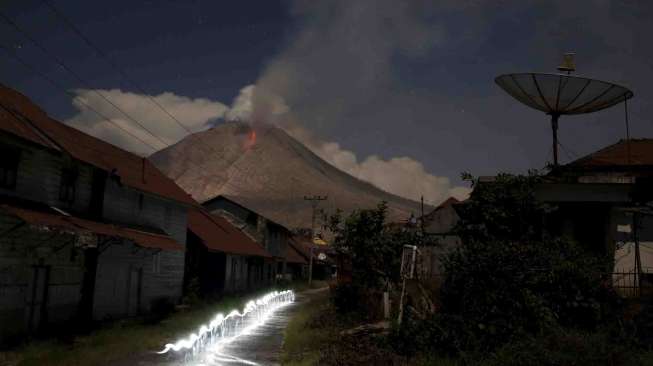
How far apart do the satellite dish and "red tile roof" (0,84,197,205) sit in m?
15.5

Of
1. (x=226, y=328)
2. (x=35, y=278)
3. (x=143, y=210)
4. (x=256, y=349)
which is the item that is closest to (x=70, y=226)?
(x=35, y=278)

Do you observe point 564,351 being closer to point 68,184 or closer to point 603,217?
point 603,217

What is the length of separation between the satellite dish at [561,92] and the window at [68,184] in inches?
633

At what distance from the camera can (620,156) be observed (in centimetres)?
2988

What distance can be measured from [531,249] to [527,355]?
414 cm

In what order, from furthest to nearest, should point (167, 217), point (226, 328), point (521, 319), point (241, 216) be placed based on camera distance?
point (241, 216) → point (167, 217) → point (226, 328) → point (521, 319)

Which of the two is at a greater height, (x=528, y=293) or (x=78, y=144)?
(x=78, y=144)

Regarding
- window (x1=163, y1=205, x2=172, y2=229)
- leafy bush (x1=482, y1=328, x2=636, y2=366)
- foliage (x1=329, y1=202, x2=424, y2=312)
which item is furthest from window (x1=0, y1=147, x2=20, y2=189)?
leafy bush (x1=482, y1=328, x2=636, y2=366)

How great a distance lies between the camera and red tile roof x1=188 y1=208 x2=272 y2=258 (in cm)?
3409

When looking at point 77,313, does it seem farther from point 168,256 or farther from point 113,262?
point 168,256

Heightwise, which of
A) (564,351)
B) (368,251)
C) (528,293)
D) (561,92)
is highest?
(561,92)

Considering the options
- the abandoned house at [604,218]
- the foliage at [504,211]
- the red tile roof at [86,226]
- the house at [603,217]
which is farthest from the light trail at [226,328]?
the house at [603,217]

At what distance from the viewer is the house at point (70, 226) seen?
54.6ft

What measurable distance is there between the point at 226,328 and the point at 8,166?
1000 cm
